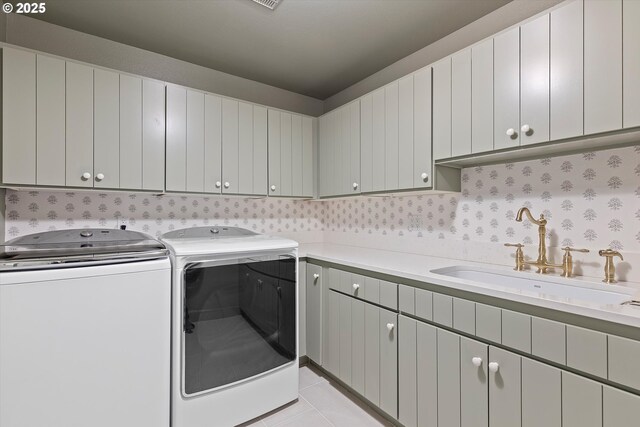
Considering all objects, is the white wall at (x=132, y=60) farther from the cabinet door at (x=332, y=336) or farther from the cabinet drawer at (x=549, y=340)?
the cabinet drawer at (x=549, y=340)

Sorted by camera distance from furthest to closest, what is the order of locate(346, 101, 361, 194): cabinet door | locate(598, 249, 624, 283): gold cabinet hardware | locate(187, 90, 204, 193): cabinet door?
1. locate(346, 101, 361, 194): cabinet door
2. locate(187, 90, 204, 193): cabinet door
3. locate(598, 249, 624, 283): gold cabinet hardware

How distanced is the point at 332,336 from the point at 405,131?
1.51 metres

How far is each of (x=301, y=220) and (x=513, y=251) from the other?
1.89 metres

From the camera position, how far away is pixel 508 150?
4.87 ft

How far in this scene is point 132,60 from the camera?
221 centimetres

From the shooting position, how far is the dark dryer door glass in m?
1.65

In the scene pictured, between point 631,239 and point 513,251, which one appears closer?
point 631,239

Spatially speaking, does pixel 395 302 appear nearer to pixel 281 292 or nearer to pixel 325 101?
pixel 281 292

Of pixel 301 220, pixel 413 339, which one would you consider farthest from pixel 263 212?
pixel 413 339

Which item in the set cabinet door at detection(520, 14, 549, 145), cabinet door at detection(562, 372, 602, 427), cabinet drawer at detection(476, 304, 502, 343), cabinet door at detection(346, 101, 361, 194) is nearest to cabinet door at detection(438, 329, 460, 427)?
cabinet drawer at detection(476, 304, 502, 343)

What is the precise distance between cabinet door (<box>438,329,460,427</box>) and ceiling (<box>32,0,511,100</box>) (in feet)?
6.14

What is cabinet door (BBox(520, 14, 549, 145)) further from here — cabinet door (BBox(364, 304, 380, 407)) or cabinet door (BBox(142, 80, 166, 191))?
cabinet door (BBox(142, 80, 166, 191))

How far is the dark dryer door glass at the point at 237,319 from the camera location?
1.65 meters

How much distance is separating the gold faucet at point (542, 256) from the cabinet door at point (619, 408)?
0.61 meters
